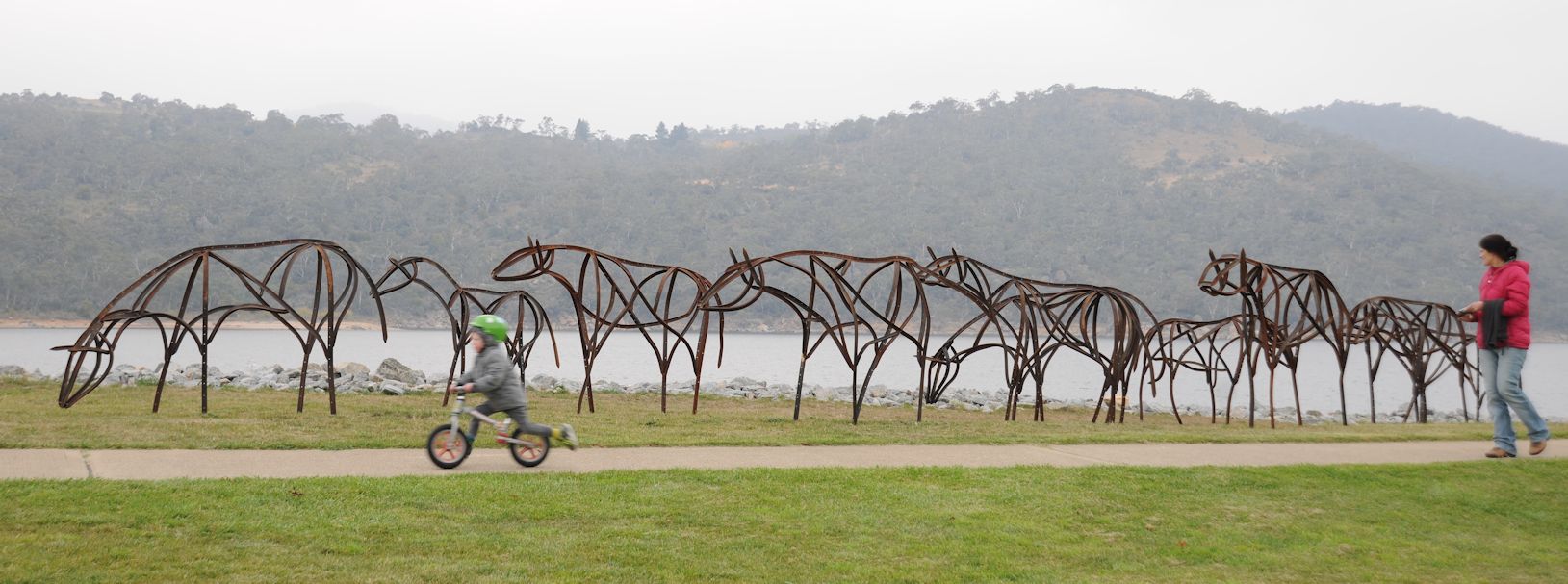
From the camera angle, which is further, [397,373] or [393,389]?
[397,373]

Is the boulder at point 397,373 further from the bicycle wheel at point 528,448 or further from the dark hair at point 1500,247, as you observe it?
the dark hair at point 1500,247

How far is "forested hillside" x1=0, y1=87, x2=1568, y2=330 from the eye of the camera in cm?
8831

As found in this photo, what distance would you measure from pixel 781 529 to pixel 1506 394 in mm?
7515

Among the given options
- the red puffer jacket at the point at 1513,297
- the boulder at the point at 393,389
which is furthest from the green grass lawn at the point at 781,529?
the boulder at the point at 393,389

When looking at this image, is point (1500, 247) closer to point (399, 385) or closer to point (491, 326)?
point (491, 326)

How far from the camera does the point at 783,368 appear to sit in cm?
5147

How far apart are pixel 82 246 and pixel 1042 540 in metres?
82.4

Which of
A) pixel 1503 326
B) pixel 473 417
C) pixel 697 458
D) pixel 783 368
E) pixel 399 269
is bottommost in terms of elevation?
pixel 697 458

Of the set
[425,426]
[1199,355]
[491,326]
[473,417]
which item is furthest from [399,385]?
[1199,355]

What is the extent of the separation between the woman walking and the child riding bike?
822 centimetres

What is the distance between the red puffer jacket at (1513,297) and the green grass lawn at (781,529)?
200 centimetres

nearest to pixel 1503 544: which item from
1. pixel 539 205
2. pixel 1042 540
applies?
pixel 1042 540

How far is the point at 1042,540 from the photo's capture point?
7.39m

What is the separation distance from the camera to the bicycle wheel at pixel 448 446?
9.03 metres
